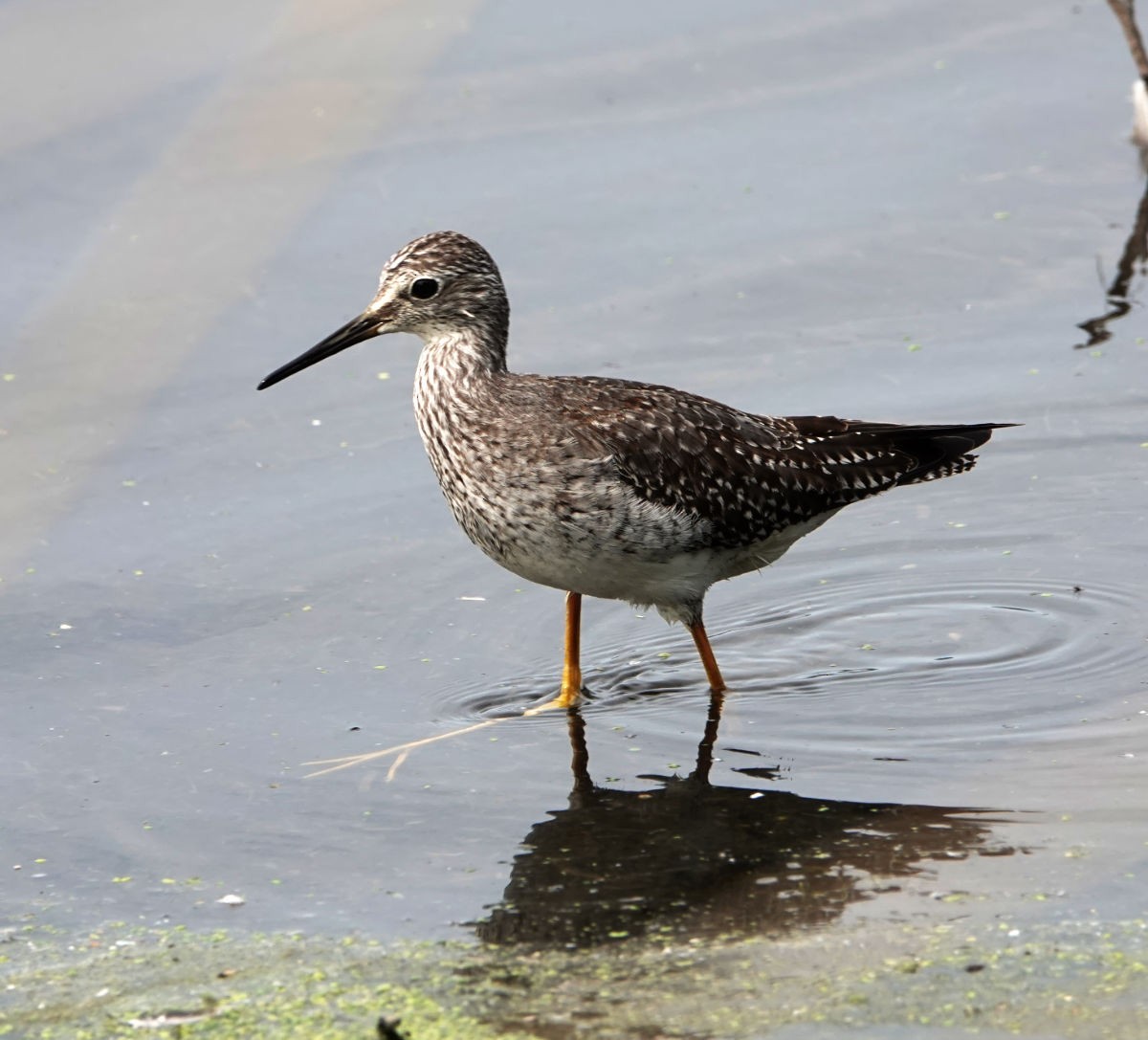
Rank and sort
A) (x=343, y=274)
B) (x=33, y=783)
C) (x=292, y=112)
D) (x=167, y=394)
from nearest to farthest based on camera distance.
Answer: (x=33, y=783)
(x=167, y=394)
(x=343, y=274)
(x=292, y=112)

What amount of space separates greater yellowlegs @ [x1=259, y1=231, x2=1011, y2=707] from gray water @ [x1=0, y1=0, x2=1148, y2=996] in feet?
1.66

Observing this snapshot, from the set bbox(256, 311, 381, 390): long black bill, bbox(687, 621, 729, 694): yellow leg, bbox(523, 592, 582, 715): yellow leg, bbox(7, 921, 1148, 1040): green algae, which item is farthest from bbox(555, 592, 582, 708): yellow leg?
bbox(7, 921, 1148, 1040): green algae

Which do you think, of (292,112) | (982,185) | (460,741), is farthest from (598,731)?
(292,112)

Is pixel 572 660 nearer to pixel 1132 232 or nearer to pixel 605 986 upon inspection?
pixel 605 986

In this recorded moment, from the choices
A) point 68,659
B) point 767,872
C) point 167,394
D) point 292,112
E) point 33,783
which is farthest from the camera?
point 292,112

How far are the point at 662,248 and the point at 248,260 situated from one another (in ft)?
7.66

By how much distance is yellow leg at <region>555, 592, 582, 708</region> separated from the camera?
724 cm

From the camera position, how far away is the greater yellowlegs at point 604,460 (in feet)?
22.8

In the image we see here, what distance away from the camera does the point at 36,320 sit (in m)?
10.0

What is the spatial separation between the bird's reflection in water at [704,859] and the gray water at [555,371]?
2 cm

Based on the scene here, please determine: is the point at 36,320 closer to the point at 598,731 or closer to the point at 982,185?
the point at 598,731

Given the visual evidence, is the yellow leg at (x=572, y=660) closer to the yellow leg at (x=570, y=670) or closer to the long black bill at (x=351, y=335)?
the yellow leg at (x=570, y=670)

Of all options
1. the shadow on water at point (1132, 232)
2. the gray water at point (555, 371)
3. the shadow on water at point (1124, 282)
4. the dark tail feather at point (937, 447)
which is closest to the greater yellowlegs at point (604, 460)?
the dark tail feather at point (937, 447)

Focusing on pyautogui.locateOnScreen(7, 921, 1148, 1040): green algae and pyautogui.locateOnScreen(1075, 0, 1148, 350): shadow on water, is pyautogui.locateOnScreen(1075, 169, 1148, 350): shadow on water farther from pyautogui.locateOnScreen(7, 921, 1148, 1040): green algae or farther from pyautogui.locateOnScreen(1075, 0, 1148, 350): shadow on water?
pyautogui.locateOnScreen(7, 921, 1148, 1040): green algae
